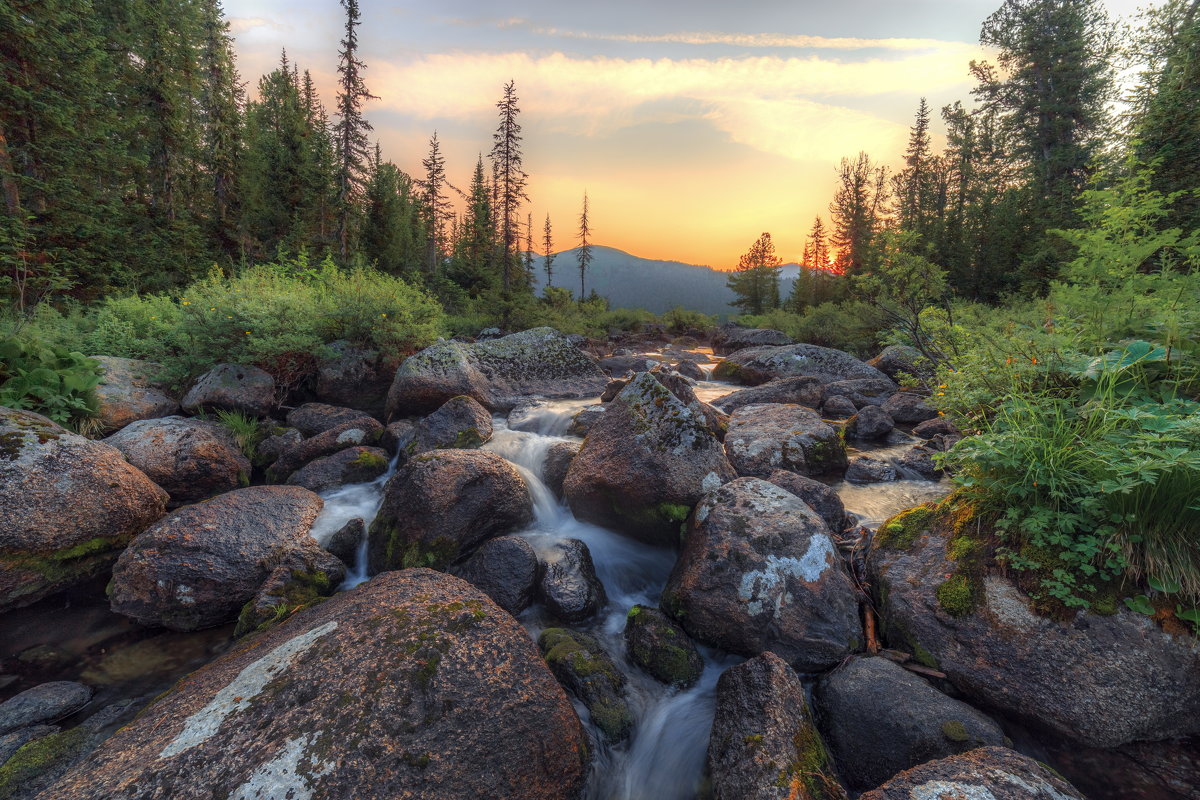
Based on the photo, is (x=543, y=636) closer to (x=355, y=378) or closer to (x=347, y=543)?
(x=347, y=543)

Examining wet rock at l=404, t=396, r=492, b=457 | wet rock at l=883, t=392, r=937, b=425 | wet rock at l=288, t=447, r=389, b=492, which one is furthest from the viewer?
wet rock at l=883, t=392, r=937, b=425

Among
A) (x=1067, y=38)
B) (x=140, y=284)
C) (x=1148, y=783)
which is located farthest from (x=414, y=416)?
(x=1067, y=38)

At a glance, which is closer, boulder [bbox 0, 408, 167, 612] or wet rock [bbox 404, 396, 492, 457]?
boulder [bbox 0, 408, 167, 612]

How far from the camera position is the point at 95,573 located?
4.93 metres

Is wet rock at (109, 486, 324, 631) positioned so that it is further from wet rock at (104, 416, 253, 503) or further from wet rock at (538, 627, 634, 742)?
wet rock at (538, 627, 634, 742)

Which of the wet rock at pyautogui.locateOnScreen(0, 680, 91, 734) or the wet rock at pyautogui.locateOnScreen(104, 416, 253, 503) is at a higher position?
the wet rock at pyautogui.locateOnScreen(104, 416, 253, 503)

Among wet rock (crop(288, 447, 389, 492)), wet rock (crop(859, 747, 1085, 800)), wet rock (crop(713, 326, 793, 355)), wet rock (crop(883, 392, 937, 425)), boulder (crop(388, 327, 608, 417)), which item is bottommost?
wet rock (crop(859, 747, 1085, 800))

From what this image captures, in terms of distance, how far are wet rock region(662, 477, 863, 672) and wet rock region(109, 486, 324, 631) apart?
437cm

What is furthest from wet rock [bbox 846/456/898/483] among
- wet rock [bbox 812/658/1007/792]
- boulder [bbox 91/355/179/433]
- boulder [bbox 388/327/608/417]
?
boulder [bbox 91/355/179/433]

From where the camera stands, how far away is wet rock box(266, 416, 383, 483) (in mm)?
7230

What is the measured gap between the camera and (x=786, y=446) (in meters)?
7.34

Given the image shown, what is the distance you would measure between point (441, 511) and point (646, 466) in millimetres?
2475

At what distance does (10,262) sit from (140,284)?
6318 millimetres

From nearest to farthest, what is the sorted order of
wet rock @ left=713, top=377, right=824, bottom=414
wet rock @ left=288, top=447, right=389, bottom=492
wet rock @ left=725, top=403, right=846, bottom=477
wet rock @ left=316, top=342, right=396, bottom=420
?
wet rock @ left=288, top=447, right=389, bottom=492 < wet rock @ left=725, top=403, right=846, bottom=477 < wet rock @ left=316, top=342, right=396, bottom=420 < wet rock @ left=713, top=377, right=824, bottom=414
